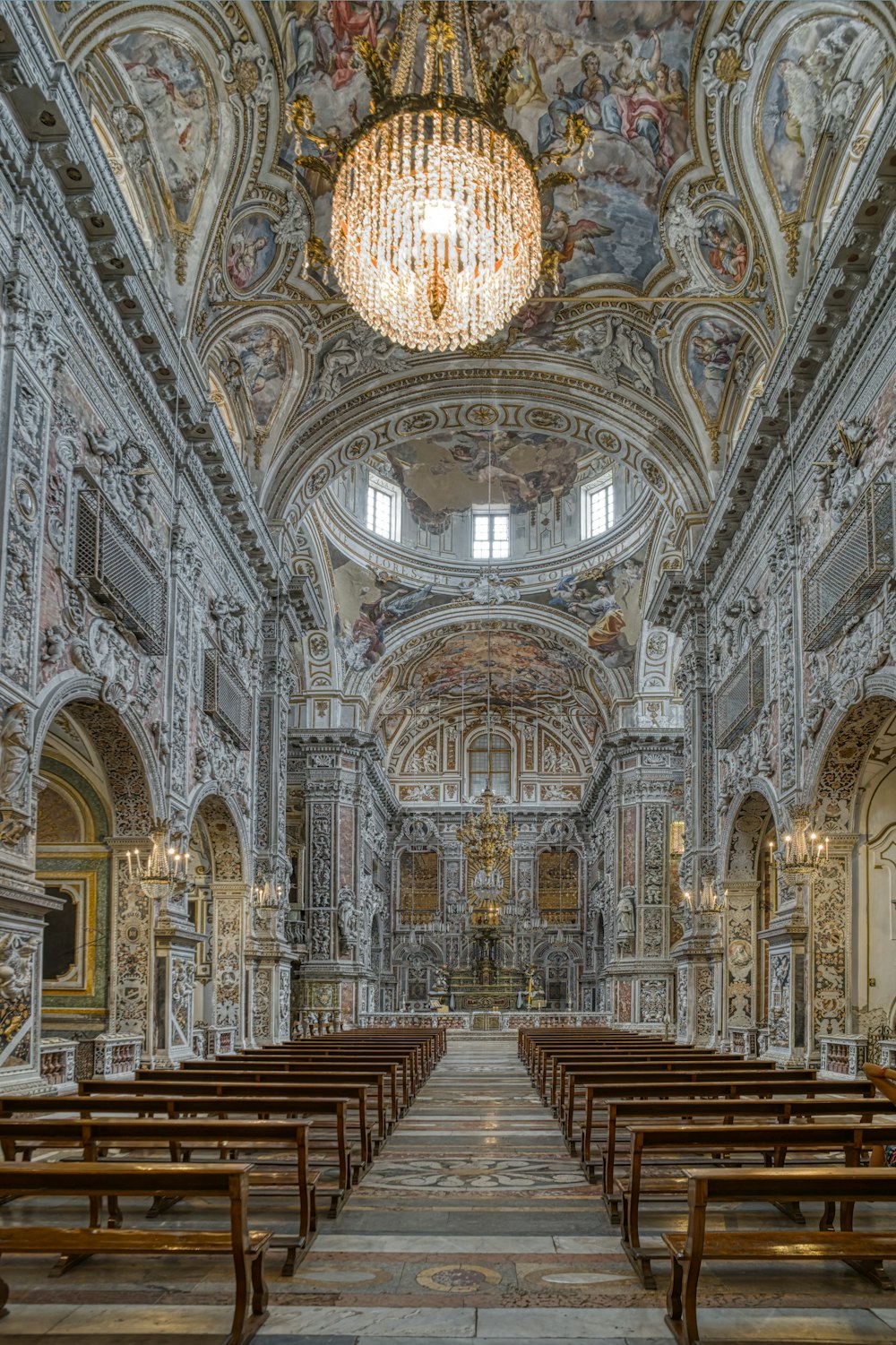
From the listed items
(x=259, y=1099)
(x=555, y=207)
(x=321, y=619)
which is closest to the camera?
(x=259, y=1099)

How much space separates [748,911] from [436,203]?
13.8 meters

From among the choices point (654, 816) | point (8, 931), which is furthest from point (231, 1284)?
point (654, 816)

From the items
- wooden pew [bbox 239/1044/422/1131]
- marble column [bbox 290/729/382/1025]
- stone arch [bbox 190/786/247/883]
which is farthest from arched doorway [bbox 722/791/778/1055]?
marble column [bbox 290/729/382/1025]

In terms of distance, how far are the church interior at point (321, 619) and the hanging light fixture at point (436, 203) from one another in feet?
0.18

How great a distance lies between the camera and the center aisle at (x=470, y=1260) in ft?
16.9

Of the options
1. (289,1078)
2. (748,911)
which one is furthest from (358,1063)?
(748,911)

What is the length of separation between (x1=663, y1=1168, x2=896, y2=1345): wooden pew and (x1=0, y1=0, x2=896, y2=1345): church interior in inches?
0.9

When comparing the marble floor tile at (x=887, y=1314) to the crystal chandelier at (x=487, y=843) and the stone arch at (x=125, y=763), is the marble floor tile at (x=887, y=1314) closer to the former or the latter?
the stone arch at (x=125, y=763)

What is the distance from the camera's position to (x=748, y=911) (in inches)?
856

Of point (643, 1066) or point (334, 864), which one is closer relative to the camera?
point (643, 1066)

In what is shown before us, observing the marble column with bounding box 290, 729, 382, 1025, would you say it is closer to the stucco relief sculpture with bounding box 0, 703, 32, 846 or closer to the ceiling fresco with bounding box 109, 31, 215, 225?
the ceiling fresco with bounding box 109, 31, 215, 225

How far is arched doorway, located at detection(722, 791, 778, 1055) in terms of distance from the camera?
2100 centimetres

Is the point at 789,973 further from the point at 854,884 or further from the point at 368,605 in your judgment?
the point at 368,605

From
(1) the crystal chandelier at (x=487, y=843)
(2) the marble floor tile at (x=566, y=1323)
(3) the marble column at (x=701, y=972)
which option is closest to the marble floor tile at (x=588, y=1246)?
(2) the marble floor tile at (x=566, y=1323)
